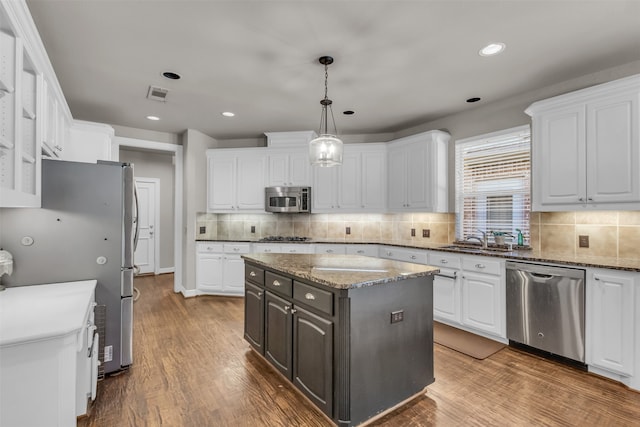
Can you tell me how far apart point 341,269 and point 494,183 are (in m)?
2.61

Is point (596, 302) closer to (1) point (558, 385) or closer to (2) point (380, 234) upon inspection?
(1) point (558, 385)

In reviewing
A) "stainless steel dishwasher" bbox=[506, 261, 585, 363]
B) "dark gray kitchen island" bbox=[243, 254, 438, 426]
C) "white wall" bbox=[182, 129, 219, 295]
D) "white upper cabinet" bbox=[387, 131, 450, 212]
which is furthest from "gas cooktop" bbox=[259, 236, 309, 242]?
"stainless steel dishwasher" bbox=[506, 261, 585, 363]

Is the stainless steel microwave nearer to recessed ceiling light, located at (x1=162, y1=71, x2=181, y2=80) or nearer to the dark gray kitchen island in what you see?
recessed ceiling light, located at (x1=162, y1=71, x2=181, y2=80)

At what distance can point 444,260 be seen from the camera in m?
3.54

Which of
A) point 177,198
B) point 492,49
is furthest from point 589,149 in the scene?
point 177,198

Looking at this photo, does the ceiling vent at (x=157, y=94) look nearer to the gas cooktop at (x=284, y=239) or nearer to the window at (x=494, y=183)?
the gas cooktop at (x=284, y=239)

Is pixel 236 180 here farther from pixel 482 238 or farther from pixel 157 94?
pixel 482 238

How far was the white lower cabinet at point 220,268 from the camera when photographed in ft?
15.6

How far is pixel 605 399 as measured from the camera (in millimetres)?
2180

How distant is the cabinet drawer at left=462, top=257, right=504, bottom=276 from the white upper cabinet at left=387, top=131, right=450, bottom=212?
937 millimetres

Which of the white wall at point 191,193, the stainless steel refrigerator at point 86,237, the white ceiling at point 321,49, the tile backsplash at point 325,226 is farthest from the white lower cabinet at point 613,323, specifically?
the white wall at point 191,193

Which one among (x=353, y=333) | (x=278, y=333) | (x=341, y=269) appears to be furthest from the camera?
(x=278, y=333)

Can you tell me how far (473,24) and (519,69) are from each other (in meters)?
0.99

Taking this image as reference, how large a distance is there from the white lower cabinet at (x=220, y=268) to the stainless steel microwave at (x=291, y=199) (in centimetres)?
77
